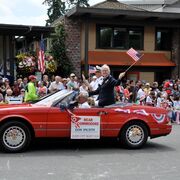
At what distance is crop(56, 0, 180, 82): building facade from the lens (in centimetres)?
2219

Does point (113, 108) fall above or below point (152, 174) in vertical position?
above

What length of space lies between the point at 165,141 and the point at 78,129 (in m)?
2.86

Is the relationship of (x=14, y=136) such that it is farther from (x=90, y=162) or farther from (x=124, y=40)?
(x=124, y=40)

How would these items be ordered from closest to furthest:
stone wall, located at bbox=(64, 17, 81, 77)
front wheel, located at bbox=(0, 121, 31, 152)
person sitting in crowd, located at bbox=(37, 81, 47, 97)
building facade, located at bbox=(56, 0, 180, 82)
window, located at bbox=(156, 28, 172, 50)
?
front wheel, located at bbox=(0, 121, 31, 152) → person sitting in crowd, located at bbox=(37, 81, 47, 97) → building facade, located at bbox=(56, 0, 180, 82) → stone wall, located at bbox=(64, 17, 81, 77) → window, located at bbox=(156, 28, 172, 50)

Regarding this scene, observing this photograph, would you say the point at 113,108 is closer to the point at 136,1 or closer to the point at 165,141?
the point at 165,141

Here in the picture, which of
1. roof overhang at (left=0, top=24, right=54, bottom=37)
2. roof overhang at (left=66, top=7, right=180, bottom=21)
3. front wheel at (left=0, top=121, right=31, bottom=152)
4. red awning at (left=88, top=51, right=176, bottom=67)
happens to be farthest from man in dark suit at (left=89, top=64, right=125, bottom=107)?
red awning at (left=88, top=51, right=176, bottom=67)

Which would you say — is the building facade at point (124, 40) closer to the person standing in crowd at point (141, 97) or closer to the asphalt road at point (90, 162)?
the person standing in crowd at point (141, 97)

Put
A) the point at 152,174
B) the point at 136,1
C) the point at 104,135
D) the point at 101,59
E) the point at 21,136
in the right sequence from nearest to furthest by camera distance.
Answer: the point at 152,174
the point at 21,136
the point at 104,135
the point at 101,59
the point at 136,1

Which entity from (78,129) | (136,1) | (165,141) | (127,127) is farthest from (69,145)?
(136,1)

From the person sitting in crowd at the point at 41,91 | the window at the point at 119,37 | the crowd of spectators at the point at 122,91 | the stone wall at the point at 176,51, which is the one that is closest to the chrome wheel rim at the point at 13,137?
the crowd of spectators at the point at 122,91

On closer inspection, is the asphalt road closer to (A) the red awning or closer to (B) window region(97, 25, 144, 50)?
(A) the red awning

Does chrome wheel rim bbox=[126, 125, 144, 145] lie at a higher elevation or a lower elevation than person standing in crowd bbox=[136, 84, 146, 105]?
lower

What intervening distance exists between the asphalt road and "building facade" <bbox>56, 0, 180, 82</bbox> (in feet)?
43.0

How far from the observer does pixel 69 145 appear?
9.11 meters
